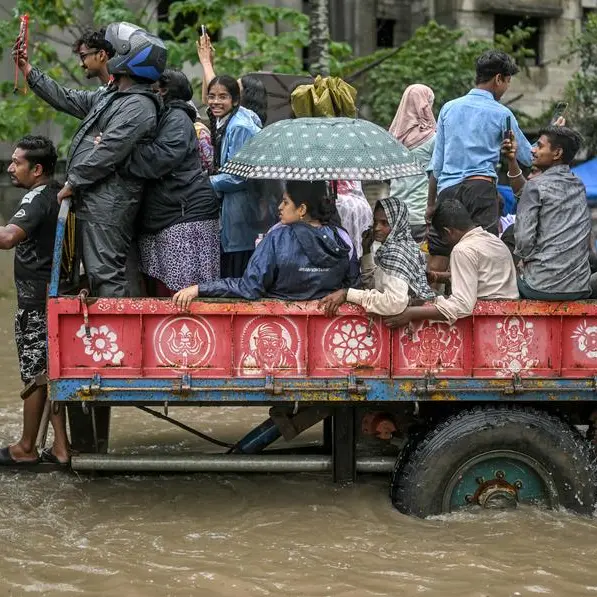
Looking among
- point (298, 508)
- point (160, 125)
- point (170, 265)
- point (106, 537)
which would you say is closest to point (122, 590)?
point (106, 537)

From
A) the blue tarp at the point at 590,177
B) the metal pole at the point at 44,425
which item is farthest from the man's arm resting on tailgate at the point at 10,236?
the blue tarp at the point at 590,177

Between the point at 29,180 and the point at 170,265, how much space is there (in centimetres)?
102

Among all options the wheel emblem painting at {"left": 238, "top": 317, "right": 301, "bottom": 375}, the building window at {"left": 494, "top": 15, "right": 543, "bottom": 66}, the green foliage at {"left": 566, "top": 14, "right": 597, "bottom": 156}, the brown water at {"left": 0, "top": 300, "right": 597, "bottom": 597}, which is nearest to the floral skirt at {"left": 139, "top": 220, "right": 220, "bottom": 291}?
the wheel emblem painting at {"left": 238, "top": 317, "right": 301, "bottom": 375}

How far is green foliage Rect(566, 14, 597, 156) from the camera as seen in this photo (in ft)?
56.9

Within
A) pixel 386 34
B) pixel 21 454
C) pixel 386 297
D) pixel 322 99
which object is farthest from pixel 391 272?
pixel 386 34

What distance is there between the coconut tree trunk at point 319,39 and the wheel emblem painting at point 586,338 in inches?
291

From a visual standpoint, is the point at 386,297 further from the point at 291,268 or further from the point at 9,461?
the point at 9,461

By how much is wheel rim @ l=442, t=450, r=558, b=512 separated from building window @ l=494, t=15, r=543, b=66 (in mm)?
16856

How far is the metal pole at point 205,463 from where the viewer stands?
5391 millimetres

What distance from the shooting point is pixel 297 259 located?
5148 mm

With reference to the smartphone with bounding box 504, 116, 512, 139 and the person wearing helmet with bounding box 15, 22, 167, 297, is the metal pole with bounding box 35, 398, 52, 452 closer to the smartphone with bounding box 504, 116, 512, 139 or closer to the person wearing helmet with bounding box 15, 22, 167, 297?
the person wearing helmet with bounding box 15, 22, 167, 297

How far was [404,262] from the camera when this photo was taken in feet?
17.0

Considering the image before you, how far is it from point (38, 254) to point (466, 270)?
232 cm

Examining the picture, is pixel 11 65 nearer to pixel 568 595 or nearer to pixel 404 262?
pixel 404 262
